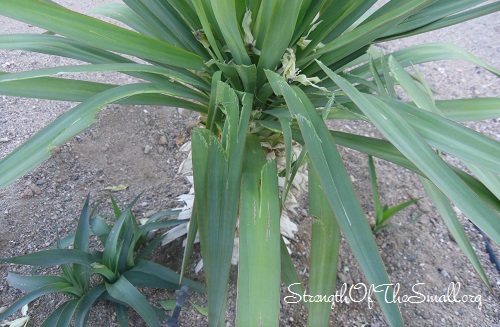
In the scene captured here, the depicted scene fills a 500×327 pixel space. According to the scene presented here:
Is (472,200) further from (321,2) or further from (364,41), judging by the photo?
(321,2)

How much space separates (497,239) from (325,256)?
303 mm

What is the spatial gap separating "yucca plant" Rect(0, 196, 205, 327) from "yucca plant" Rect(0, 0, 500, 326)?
33 centimetres

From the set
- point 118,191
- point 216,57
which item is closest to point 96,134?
point 118,191

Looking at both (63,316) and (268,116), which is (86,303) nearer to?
(63,316)

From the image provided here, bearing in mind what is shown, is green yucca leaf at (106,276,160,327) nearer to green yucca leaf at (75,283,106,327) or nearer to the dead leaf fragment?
green yucca leaf at (75,283,106,327)

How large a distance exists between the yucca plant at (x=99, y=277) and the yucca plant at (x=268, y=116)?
328 mm

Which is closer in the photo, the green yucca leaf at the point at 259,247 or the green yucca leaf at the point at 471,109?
the green yucca leaf at the point at 259,247

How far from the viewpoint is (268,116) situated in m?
0.92

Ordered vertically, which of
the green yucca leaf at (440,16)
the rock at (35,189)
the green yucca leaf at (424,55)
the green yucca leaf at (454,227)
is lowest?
the green yucca leaf at (454,227)

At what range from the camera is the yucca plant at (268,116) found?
0.59 metres

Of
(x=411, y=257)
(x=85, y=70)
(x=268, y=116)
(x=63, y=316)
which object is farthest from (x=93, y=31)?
(x=411, y=257)

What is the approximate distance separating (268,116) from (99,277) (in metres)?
0.62

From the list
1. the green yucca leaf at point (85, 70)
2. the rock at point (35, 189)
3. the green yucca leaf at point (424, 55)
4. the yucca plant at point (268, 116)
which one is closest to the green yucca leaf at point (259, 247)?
the yucca plant at point (268, 116)

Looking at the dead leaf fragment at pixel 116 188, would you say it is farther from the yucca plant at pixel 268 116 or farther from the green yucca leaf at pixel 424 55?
the green yucca leaf at pixel 424 55
